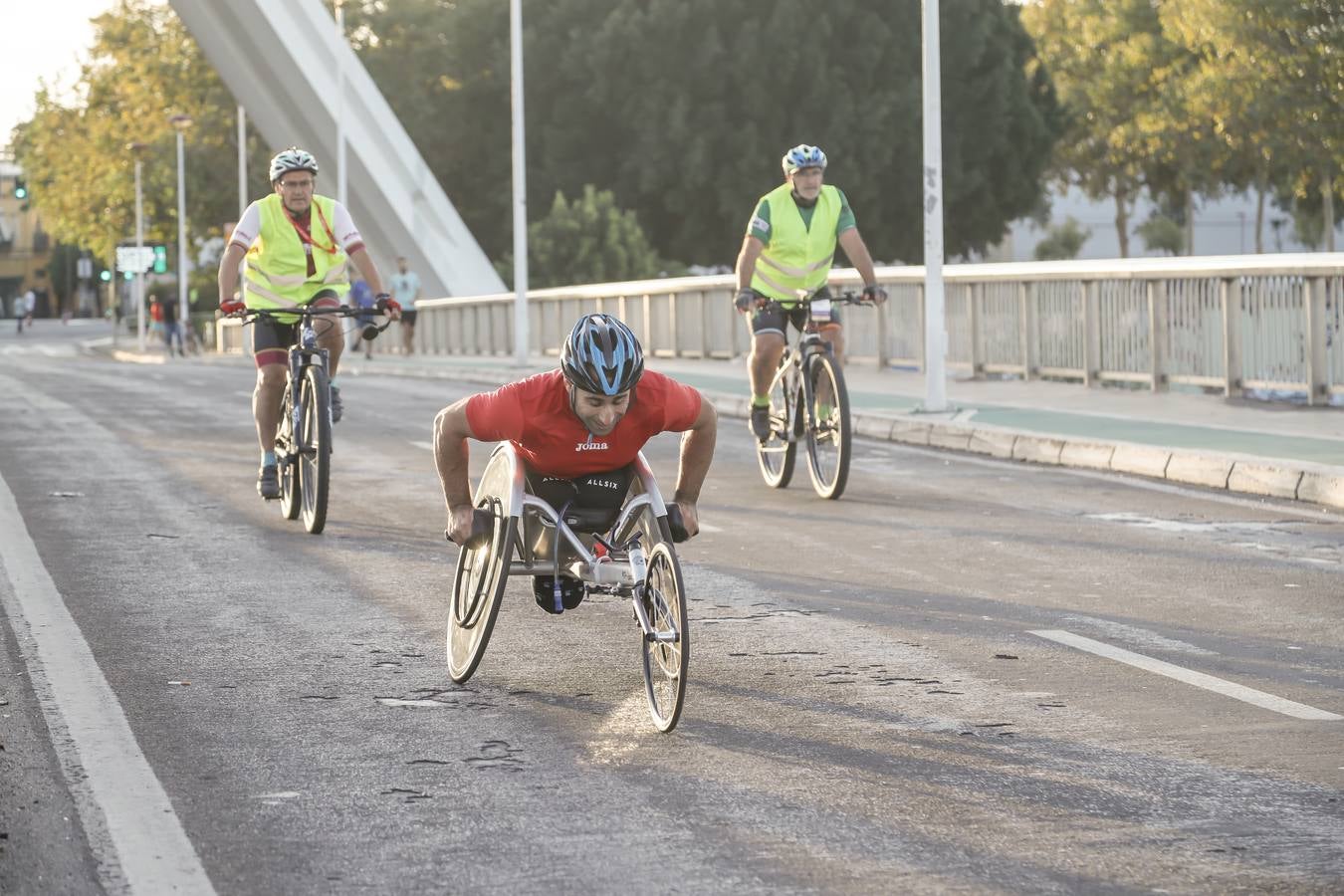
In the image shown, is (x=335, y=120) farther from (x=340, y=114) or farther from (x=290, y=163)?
(x=290, y=163)

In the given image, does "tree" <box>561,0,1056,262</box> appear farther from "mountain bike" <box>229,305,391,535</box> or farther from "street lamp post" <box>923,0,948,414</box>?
"mountain bike" <box>229,305,391,535</box>

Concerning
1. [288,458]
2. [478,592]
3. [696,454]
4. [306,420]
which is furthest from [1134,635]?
[288,458]

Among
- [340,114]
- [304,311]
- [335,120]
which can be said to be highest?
[335,120]

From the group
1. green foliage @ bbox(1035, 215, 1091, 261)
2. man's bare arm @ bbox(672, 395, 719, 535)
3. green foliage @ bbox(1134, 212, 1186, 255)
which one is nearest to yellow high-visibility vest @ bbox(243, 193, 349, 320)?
man's bare arm @ bbox(672, 395, 719, 535)

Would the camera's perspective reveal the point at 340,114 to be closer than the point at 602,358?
No

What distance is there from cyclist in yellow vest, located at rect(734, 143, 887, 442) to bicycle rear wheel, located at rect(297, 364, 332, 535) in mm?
2785

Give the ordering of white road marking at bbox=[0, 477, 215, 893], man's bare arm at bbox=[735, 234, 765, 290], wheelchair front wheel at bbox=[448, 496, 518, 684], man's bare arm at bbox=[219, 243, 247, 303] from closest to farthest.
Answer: white road marking at bbox=[0, 477, 215, 893], wheelchair front wheel at bbox=[448, 496, 518, 684], man's bare arm at bbox=[219, 243, 247, 303], man's bare arm at bbox=[735, 234, 765, 290]

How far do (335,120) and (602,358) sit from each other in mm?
47782

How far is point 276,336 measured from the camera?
1182 centimetres

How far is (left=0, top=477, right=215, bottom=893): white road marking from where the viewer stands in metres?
5.04

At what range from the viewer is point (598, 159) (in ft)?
192

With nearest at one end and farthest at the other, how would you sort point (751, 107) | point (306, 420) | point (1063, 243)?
point (306, 420) → point (751, 107) → point (1063, 243)

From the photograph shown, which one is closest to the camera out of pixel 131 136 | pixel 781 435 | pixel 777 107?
pixel 781 435

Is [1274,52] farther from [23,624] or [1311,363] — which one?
[23,624]
